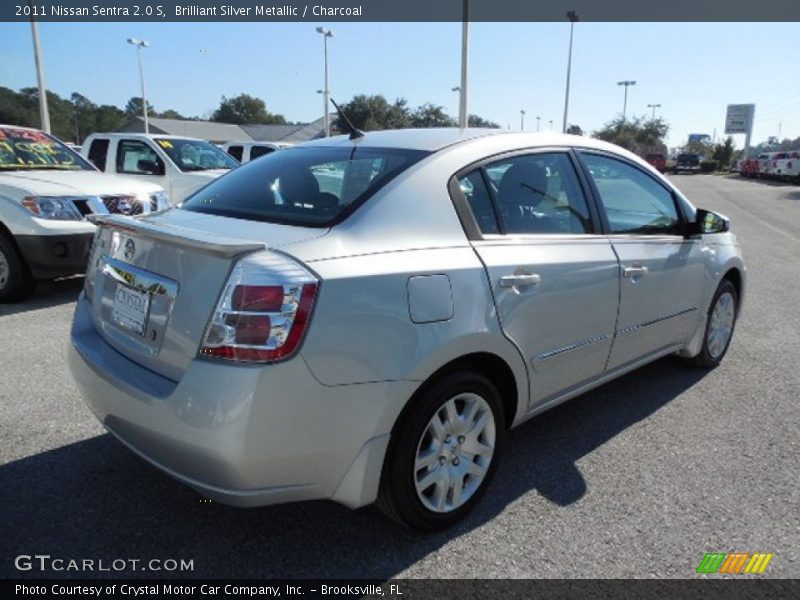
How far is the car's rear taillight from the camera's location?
1.98 m

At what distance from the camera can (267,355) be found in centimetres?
197

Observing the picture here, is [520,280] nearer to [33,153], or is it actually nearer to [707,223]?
[707,223]

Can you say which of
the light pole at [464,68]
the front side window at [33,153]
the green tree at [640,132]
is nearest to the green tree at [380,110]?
the green tree at [640,132]

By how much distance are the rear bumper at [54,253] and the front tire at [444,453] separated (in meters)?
4.86

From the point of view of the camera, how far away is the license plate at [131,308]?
2326mm

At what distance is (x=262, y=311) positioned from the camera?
1.98 meters

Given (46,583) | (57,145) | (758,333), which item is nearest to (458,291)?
(46,583)

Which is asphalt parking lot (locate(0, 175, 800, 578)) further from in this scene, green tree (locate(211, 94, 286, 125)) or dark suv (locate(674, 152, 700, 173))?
green tree (locate(211, 94, 286, 125))

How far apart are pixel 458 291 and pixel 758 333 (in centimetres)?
443

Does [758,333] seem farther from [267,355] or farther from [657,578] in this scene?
[267,355]

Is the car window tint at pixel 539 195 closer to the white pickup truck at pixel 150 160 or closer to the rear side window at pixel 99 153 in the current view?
the white pickup truck at pixel 150 160

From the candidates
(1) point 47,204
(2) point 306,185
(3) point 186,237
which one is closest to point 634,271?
(2) point 306,185

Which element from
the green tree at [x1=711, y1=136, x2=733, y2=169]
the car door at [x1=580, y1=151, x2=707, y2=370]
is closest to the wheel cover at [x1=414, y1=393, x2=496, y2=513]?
the car door at [x1=580, y1=151, x2=707, y2=370]

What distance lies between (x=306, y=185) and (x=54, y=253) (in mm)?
4198
